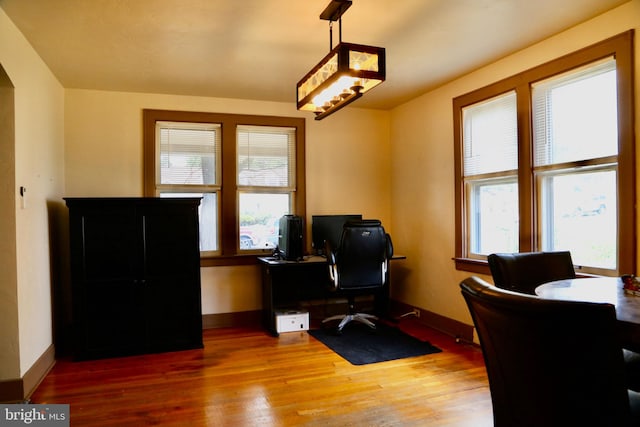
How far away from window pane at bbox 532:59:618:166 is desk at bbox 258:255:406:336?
6.60 feet

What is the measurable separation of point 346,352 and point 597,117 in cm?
263

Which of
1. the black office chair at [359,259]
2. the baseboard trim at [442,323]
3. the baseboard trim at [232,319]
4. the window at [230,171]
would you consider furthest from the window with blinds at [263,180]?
the baseboard trim at [442,323]

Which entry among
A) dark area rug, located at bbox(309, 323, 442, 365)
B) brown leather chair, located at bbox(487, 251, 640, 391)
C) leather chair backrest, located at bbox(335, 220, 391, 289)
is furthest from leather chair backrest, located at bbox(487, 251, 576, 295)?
leather chair backrest, located at bbox(335, 220, 391, 289)

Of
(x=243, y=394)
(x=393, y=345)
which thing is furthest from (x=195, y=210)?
(x=393, y=345)

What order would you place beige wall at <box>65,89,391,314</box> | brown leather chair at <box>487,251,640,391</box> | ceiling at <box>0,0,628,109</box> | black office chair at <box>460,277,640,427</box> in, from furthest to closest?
beige wall at <box>65,89,391,314</box> → ceiling at <box>0,0,628,109</box> → brown leather chair at <box>487,251,640,391</box> → black office chair at <box>460,277,640,427</box>

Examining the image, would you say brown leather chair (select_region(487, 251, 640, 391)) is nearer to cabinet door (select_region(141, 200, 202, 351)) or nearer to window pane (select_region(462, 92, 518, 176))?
window pane (select_region(462, 92, 518, 176))

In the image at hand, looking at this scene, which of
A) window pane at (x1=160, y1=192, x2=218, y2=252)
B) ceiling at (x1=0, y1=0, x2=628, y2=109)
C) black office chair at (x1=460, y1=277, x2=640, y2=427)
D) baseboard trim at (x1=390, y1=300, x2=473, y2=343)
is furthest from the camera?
window pane at (x1=160, y1=192, x2=218, y2=252)

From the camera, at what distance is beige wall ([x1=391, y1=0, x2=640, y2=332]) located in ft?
13.0

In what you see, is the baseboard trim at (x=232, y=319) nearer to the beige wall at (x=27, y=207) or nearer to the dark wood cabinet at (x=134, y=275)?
the dark wood cabinet at (x=134, y=275)

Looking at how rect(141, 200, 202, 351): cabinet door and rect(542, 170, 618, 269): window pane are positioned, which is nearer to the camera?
rect(542, 170, 618, 269): window pane

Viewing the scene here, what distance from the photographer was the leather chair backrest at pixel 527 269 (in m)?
2.22

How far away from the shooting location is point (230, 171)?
15.0 feet

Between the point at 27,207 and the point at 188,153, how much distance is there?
5.80ft

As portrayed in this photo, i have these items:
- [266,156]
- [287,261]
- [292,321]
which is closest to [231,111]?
[266,156]
